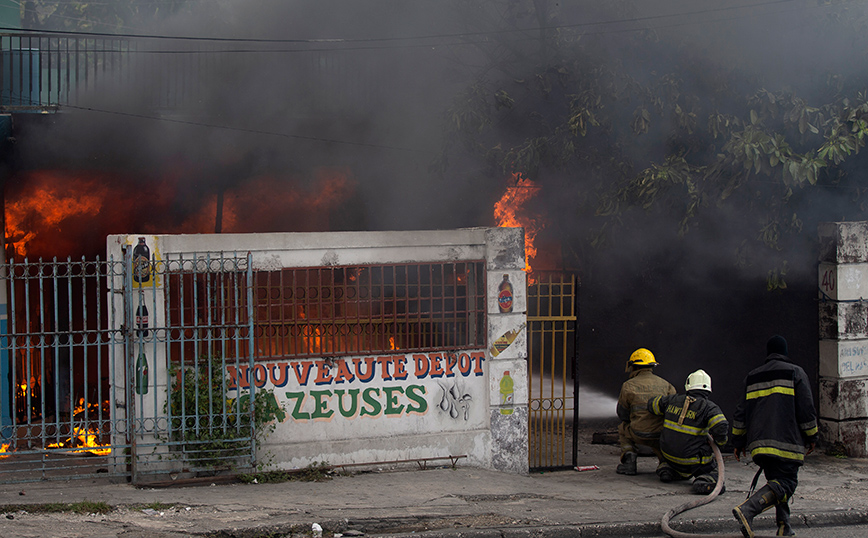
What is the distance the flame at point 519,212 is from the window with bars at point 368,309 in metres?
4.12

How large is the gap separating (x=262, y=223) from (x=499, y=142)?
489 cm

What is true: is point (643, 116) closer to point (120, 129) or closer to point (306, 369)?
point (306, 369)

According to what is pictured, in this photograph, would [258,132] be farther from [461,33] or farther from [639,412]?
[639,412]

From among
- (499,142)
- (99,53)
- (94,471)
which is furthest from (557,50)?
(99,53)

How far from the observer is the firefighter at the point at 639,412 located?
7.17 meters

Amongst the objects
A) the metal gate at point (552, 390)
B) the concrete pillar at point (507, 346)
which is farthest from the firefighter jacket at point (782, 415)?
the concrete pillar at point (507, 346)

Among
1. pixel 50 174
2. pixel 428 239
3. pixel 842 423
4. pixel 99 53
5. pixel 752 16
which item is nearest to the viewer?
pixel 428 239

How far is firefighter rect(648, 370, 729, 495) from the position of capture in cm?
658

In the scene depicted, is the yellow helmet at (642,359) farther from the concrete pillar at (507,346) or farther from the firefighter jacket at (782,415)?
the firefighter jacket at (782,415)

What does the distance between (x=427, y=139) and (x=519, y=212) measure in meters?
2.80

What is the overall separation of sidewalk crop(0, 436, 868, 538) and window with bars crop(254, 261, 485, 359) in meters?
1.26

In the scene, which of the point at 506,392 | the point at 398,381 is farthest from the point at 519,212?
the point at 398,381

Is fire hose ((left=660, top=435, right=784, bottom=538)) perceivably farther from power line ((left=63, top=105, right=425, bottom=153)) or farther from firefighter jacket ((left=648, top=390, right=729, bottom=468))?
power line ((left=63, top=105, right=425, bottom=153))

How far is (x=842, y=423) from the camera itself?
324 inches
